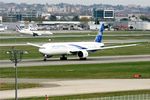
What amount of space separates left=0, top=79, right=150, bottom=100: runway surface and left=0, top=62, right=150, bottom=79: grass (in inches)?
158

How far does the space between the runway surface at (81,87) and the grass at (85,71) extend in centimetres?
401

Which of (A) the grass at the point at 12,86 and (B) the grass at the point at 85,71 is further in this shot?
(B) the grass at the point at 85,71

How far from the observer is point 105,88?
58.2 m

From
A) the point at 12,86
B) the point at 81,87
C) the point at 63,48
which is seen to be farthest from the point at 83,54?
the point at 81,87

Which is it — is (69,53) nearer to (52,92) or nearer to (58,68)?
(58,68)

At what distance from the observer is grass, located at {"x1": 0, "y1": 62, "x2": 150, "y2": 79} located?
69750 mm

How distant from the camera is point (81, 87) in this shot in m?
59.2

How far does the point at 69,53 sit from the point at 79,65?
1281 cm

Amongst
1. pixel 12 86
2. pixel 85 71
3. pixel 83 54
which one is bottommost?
pixel 83 54

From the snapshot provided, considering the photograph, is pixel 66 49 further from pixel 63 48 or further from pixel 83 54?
pixel 83 54

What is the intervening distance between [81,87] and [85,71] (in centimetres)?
1611

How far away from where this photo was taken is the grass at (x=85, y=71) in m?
69.8

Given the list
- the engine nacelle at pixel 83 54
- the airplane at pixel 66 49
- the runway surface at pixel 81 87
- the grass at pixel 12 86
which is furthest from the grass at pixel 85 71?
the engine nacelle at pixel 83 54

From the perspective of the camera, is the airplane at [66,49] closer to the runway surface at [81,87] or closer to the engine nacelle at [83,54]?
the engine nacelle at [83,54]
